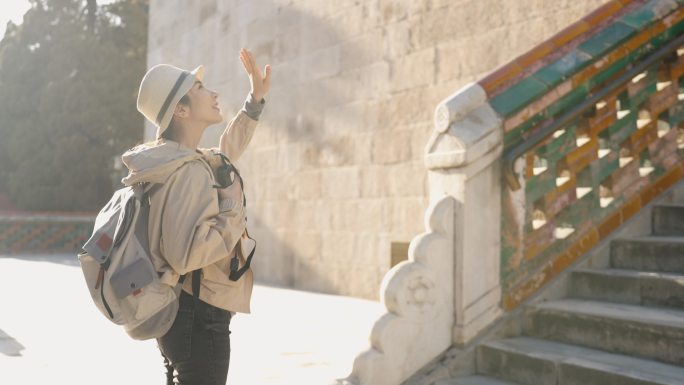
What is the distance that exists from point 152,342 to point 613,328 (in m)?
3.59

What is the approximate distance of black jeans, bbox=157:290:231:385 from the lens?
2.19 meters

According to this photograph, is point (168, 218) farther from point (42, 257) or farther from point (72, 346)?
point (42, 257)

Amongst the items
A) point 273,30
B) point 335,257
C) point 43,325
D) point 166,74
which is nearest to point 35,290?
point 43,325

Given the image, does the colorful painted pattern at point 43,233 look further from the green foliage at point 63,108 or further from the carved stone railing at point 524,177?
the carved stone railing at point 524,177

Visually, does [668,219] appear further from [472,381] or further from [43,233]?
[43,233]

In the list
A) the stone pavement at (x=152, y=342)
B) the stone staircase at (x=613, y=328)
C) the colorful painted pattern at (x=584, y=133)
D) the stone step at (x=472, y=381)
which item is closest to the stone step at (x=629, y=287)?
the stone staircase at (x=613, y=328)

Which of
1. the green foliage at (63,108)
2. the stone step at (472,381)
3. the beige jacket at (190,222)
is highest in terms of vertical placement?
the green foliage at (63,108)

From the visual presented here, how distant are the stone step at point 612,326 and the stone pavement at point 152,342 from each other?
94 centimetres

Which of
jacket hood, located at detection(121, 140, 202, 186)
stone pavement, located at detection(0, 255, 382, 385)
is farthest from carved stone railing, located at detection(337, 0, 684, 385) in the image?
jacket hood, located at detection(121, 140, 202, 186)

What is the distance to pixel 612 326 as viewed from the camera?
3.38 m

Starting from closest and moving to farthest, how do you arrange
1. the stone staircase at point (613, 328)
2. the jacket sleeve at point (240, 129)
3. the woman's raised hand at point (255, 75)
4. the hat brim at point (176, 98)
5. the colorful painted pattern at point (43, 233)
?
the hat brim at point (176, 98) → the woman's raised hand at point (255, 75) → the jacket sleeve at point (240, 129) → the stone staircase at point (613, 328) → the colorful painted pattern at point (43, 233)

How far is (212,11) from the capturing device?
11133 millimetres

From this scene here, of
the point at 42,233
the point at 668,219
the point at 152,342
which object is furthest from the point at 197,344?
the point at 42,233

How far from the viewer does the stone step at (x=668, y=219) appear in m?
4.13
